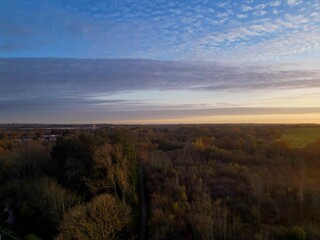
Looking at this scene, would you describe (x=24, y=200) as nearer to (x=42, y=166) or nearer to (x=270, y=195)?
(x=42, y=166)

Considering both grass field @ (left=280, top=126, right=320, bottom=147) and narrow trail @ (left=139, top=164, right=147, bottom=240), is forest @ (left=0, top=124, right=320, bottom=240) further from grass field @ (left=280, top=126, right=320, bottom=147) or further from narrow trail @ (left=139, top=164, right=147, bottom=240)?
grass field @ (left=280, top=126, right=320, bottom=147)

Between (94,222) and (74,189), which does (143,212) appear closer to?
(74,189)

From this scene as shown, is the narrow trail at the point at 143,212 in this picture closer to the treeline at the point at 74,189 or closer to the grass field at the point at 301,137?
the treeline at the point at 74,189

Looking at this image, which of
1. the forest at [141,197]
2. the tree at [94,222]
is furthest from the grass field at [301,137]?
the tree at [94,222]

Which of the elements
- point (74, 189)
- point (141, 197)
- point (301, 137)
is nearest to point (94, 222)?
point (74, 189)

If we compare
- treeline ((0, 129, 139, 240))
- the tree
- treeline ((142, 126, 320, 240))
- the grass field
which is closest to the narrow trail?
treeline ((0, 129, 139, 240))
